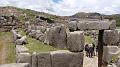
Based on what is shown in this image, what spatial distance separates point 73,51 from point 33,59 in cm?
231

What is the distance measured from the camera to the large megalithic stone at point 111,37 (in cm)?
2253

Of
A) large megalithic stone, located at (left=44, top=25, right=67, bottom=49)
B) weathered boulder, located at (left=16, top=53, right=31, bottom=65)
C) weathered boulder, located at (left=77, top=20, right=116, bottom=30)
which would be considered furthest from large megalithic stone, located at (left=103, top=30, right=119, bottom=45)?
weathered boulder, located at (left=16, top=53, right=31, bottom=65)

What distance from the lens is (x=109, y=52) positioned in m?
22.0

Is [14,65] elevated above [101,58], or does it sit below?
above

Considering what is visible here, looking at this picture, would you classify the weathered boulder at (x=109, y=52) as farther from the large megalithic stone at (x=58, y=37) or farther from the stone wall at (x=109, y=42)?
the large megalithic stone at (x=58, y=37)

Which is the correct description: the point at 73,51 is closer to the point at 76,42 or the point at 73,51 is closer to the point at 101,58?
the point at 76,42

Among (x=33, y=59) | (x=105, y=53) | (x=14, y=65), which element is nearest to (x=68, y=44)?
(x=33, y=59)

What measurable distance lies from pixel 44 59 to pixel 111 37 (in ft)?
20.3

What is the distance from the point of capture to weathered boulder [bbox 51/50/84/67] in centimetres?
1848

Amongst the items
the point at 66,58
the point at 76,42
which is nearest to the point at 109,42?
the point at 76,42

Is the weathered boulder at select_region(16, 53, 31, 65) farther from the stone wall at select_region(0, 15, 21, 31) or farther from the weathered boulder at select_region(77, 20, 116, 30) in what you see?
the stone wall at select_region(0, 15, 21, 31)

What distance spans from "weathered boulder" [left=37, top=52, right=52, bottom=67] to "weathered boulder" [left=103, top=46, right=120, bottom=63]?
15.8ft

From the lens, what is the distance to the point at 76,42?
1875cm

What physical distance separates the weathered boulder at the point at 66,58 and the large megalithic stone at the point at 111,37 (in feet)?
14.3
